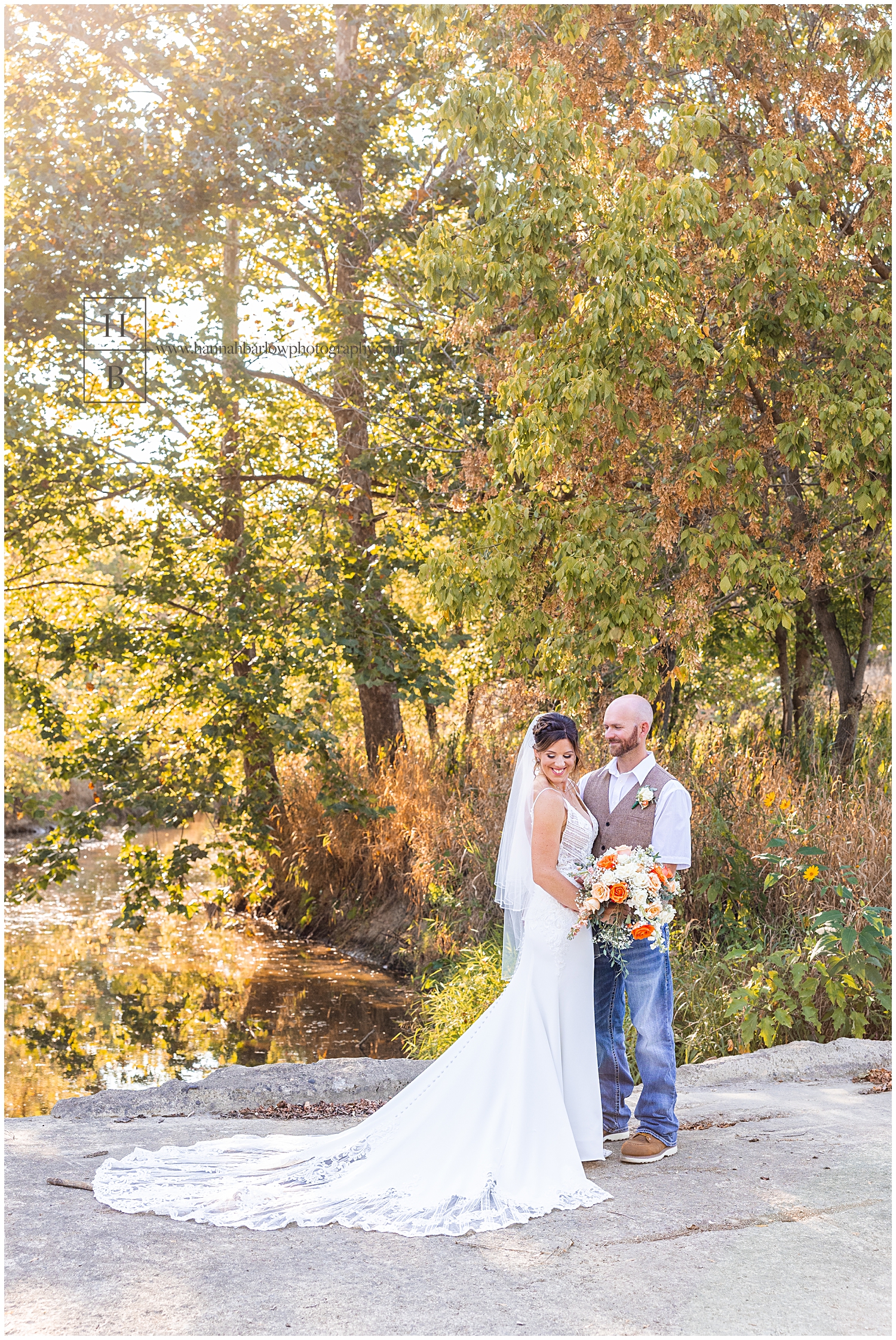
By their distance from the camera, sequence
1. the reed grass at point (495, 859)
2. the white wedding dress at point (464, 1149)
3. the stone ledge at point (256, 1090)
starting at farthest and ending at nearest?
the reed grass at point (495, 859) < the stone ledge at point (256, 1090) < the white wedding dress at point (464, 1149)

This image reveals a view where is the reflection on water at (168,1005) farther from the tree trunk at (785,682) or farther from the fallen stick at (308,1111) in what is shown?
the tree trunk at (785,682)

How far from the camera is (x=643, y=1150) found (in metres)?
4.93

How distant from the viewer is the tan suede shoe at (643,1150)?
16.2 ft

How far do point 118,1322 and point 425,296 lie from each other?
24.5 ft

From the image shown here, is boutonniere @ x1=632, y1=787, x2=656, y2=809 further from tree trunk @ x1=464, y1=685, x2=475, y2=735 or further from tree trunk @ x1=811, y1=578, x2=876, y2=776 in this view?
tree trunk @ x1=464, y1=685, x2=475, y2=735

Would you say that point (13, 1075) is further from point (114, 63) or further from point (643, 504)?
point (114, 63)

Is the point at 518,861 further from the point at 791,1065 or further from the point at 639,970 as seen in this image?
the point at 791,1065

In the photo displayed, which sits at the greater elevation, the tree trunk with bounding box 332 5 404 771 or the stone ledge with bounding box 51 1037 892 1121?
the tree trunk with bounding box 332 5 404 771

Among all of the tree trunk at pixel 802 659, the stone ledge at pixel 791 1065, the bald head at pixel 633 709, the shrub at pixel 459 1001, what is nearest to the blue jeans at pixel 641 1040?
the bald head at pixel 633 709

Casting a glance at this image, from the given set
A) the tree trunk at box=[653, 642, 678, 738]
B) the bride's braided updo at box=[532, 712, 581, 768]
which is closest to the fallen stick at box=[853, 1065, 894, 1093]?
the bride's braided updo at box=[532, 712, 581, 768]

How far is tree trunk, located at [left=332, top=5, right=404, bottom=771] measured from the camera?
42.3 ft

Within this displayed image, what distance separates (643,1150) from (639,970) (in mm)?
739

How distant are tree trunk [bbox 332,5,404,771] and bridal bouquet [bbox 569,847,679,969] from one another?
291 inches

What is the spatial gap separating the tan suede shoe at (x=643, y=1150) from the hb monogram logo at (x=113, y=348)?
10162 millimetres
